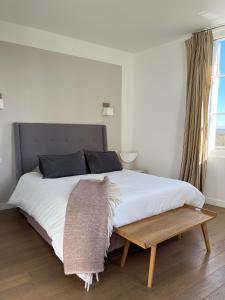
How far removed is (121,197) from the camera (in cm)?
221

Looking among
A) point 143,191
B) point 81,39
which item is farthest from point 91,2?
point 143,191

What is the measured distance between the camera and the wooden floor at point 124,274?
1.77 meters

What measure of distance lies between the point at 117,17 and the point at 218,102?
76.8 inches

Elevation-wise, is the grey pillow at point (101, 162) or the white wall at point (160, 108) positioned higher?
the white wall at point (160, 108)

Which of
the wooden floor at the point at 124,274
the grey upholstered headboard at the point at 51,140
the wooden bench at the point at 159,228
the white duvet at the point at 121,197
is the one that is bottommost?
the wooden floor at the point at 124,274

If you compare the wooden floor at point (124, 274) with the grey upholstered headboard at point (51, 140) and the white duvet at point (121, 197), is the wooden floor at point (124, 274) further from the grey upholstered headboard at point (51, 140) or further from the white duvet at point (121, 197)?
the grey upholstered headboard at point (51, 140)

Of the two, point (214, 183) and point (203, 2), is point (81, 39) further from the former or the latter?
point (214, 183)

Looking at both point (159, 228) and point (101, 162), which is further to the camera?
point (101, 162)

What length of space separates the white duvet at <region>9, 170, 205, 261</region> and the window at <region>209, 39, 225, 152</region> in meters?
1.28

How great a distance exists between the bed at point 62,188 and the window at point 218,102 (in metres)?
1.26

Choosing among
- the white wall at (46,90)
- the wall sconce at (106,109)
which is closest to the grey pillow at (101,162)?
the white wall at (46,90)

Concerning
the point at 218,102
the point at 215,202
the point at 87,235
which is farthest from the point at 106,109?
the point at 87,235

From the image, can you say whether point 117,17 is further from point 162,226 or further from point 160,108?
point 162,226

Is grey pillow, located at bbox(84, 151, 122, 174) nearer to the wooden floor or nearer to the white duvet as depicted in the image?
the white duvet
